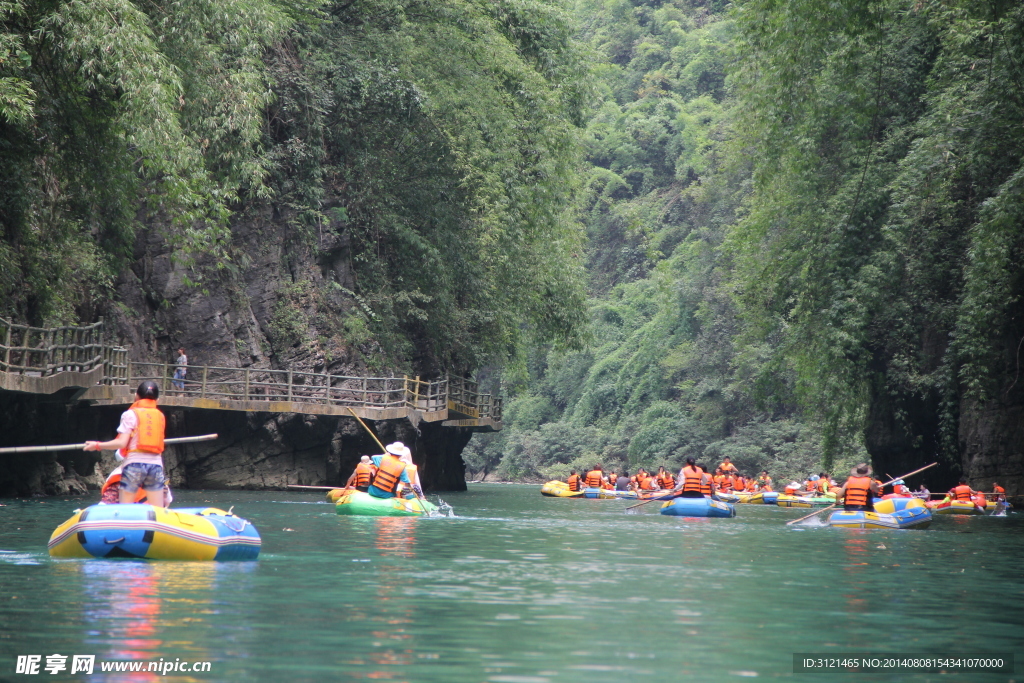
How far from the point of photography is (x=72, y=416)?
24828 millimetres

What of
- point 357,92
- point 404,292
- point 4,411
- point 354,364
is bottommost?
point 4,411

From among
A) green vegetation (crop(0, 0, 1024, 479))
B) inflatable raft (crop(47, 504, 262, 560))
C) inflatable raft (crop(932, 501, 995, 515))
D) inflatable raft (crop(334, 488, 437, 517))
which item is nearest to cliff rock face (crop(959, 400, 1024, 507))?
green vegetation (crop(0, 0, 1024, 479))

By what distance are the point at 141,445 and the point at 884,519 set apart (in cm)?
1393

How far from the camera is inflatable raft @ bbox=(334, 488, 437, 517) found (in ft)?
64.5

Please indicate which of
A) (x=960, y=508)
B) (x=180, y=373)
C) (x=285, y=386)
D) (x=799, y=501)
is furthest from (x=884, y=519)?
(x=180, y=373)

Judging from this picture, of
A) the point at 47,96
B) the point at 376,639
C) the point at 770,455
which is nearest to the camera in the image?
the point at 376,639

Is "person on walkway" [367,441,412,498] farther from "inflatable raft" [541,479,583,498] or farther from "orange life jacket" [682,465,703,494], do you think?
"inflatable raft" [541,479,583,498]

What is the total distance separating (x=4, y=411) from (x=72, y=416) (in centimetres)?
455

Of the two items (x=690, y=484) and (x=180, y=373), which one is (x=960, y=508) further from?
(x=180, y=373)

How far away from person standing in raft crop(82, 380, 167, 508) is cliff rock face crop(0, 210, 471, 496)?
Answer: 14933mm

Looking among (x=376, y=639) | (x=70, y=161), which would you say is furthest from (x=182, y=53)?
(x=376, y=639)

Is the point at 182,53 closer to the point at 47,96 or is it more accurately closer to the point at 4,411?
the point at 47,96

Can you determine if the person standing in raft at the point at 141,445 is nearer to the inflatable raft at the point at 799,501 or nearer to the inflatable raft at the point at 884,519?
the inflatable raft at the point at 884,519

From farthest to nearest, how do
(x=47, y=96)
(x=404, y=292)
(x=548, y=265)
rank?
(x=548, y=265)
(x=404, y=292)
(x=47, y=96)
